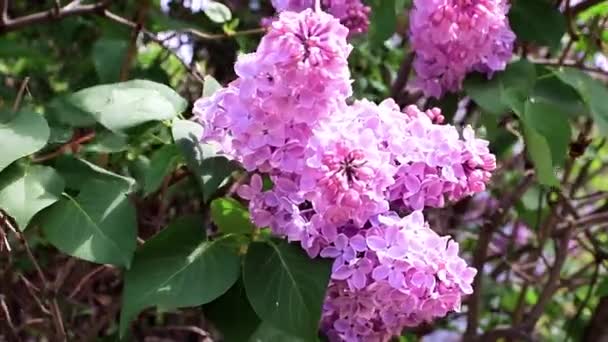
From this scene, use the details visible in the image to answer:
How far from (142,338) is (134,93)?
0.91 m

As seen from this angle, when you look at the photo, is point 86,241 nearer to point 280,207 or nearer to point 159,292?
point 159,292

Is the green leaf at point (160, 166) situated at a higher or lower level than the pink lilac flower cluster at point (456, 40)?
lower

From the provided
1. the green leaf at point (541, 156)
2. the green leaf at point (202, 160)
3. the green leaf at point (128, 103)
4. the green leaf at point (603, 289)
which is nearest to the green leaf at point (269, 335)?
the green leaf at point (202, 160)

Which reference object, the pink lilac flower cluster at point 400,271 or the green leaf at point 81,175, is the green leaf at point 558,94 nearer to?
the pink lilac flower cluster at point 400,271

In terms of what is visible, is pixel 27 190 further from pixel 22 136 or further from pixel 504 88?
pixel 504 88

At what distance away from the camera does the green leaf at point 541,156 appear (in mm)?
1351

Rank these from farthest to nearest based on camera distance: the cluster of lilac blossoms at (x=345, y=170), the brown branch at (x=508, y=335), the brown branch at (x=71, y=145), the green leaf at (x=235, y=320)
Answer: the brown branch at (x=508, y=335) → the brown branch at (x=71, y=145) → the green leaf at (x=235, y=320) → the cluster of lilac blossoms at (x=345, y=170)

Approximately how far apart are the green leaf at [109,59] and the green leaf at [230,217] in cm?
44

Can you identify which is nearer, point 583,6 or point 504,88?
point 504,88

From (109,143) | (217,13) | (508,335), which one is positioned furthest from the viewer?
(508,335)

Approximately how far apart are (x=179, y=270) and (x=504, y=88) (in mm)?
566

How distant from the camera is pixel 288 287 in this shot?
1.06 metres

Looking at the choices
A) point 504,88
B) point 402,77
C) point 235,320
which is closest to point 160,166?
point 235,320

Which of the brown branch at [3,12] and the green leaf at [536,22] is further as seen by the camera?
the brown branch at [3,12]
